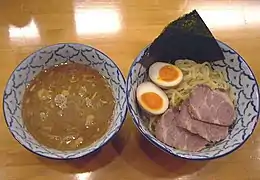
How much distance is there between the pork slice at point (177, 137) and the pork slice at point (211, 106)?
2.5 inches

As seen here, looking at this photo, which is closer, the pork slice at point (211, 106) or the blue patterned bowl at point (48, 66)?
the blue patterned bowl at point (48, 66)

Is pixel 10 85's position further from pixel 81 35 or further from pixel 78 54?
pixel 81 35

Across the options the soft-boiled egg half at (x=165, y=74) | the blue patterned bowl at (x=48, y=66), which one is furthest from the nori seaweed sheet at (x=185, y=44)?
the blue patterned bowl at (x=48, y=66)

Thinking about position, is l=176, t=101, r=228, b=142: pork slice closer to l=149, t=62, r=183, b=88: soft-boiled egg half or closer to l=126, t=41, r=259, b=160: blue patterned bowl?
l=126, t=41, r=259, b=160: blue patterned bowl

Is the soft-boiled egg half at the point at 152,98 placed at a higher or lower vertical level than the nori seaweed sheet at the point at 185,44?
lower

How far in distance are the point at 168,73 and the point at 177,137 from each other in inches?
9.3

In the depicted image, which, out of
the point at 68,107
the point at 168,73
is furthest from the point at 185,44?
the point at 68,107

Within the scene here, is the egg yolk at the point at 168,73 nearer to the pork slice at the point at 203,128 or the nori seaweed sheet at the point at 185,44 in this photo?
the nori seaweed sheet at the point at 185,44

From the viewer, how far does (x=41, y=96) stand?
142 centimetres

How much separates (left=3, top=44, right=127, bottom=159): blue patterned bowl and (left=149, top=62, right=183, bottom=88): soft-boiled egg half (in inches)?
4.9

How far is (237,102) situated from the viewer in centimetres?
144

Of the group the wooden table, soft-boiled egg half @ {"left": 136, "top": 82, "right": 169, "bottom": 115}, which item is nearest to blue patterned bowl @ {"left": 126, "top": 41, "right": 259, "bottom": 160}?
soft-boiled egg half @ {"left": 136, "top": 82, "right": 169, "bottom": 115}

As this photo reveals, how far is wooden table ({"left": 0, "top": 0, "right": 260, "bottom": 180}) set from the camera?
1.41 meters

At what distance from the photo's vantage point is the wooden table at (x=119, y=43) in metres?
1.41
